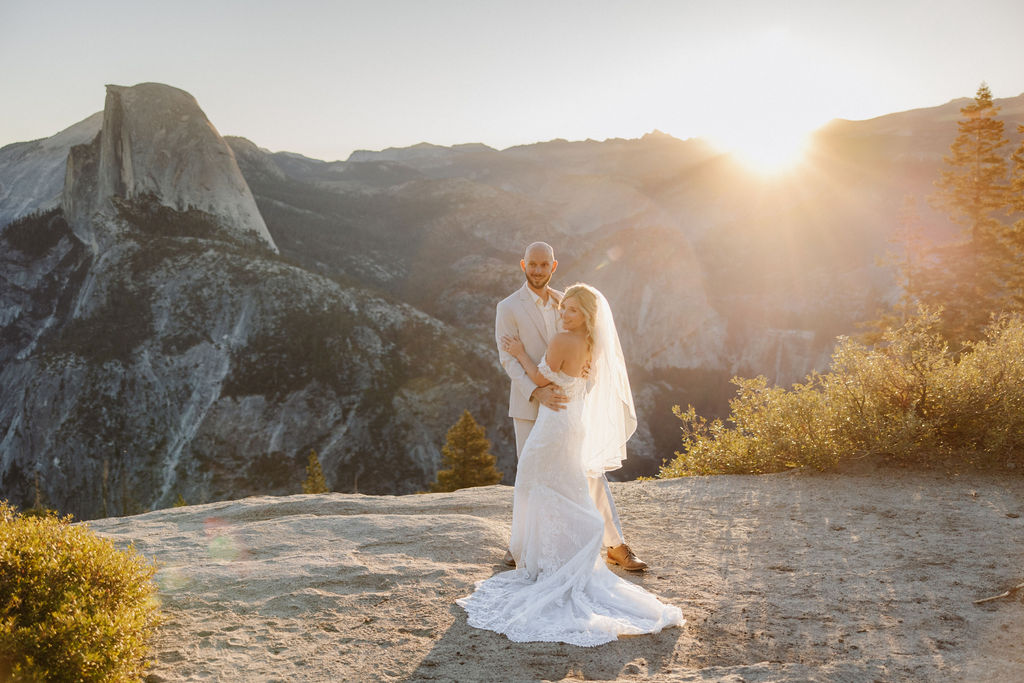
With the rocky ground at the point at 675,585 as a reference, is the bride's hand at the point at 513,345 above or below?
above

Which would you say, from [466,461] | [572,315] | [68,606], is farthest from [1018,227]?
[68,606]

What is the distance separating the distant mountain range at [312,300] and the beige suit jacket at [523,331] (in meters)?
24.3

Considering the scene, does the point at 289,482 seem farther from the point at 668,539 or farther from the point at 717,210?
the point at 717,210

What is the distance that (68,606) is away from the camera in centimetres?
343

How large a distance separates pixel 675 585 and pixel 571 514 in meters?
1.04

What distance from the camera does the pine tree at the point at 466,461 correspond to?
22828mm

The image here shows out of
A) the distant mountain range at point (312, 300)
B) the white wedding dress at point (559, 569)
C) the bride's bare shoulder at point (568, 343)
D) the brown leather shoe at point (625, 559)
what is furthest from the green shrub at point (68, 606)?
the distant mountain range at point (312, 300)

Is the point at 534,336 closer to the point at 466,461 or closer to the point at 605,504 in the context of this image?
the point at 605,504

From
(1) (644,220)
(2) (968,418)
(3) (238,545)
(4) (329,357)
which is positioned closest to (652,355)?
(1) (644,220)

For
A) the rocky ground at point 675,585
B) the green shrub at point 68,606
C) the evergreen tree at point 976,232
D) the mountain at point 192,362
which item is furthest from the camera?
the mountain at point 192,362

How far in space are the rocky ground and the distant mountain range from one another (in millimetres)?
A: 22526

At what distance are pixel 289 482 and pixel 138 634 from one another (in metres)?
26.6

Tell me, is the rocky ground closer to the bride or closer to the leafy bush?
the bride

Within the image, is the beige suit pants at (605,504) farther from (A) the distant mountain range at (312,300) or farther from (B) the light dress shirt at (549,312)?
(A) the distant mountain range at (312,300)
